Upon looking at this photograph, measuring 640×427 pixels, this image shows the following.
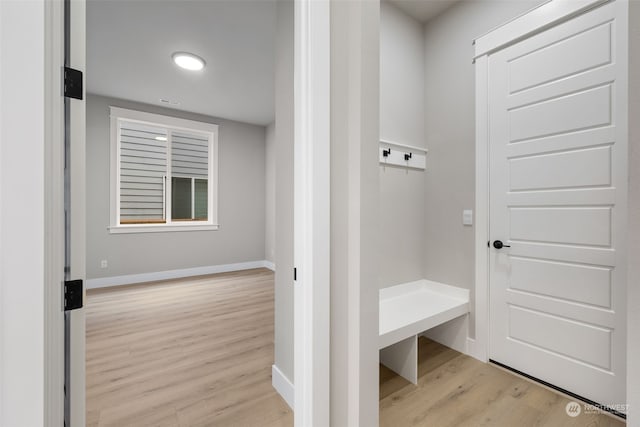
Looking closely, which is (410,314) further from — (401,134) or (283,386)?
(401,134)

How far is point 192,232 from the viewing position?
4824mm

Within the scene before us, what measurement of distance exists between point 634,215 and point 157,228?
16.9ft

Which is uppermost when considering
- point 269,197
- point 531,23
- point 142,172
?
point 531,23

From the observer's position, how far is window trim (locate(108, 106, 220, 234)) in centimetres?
414

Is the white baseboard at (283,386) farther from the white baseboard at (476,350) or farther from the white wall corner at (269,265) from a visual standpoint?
the white wall corner at (269,265)

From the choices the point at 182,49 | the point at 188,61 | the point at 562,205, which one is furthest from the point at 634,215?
the point at 188,61

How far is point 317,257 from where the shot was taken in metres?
1.16

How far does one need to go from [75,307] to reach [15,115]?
54cm

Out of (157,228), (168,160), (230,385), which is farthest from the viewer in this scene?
(168,160)

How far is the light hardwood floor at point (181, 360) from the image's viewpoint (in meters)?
1.63

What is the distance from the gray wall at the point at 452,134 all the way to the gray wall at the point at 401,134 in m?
0.09

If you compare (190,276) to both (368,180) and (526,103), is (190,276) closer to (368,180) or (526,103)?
(368,180)

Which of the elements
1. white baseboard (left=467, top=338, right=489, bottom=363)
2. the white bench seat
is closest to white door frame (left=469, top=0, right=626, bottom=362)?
white baseboard (left=467, top=338, right=489, bottom=363)

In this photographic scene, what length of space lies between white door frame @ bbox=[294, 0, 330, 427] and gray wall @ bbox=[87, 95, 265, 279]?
4174mm
